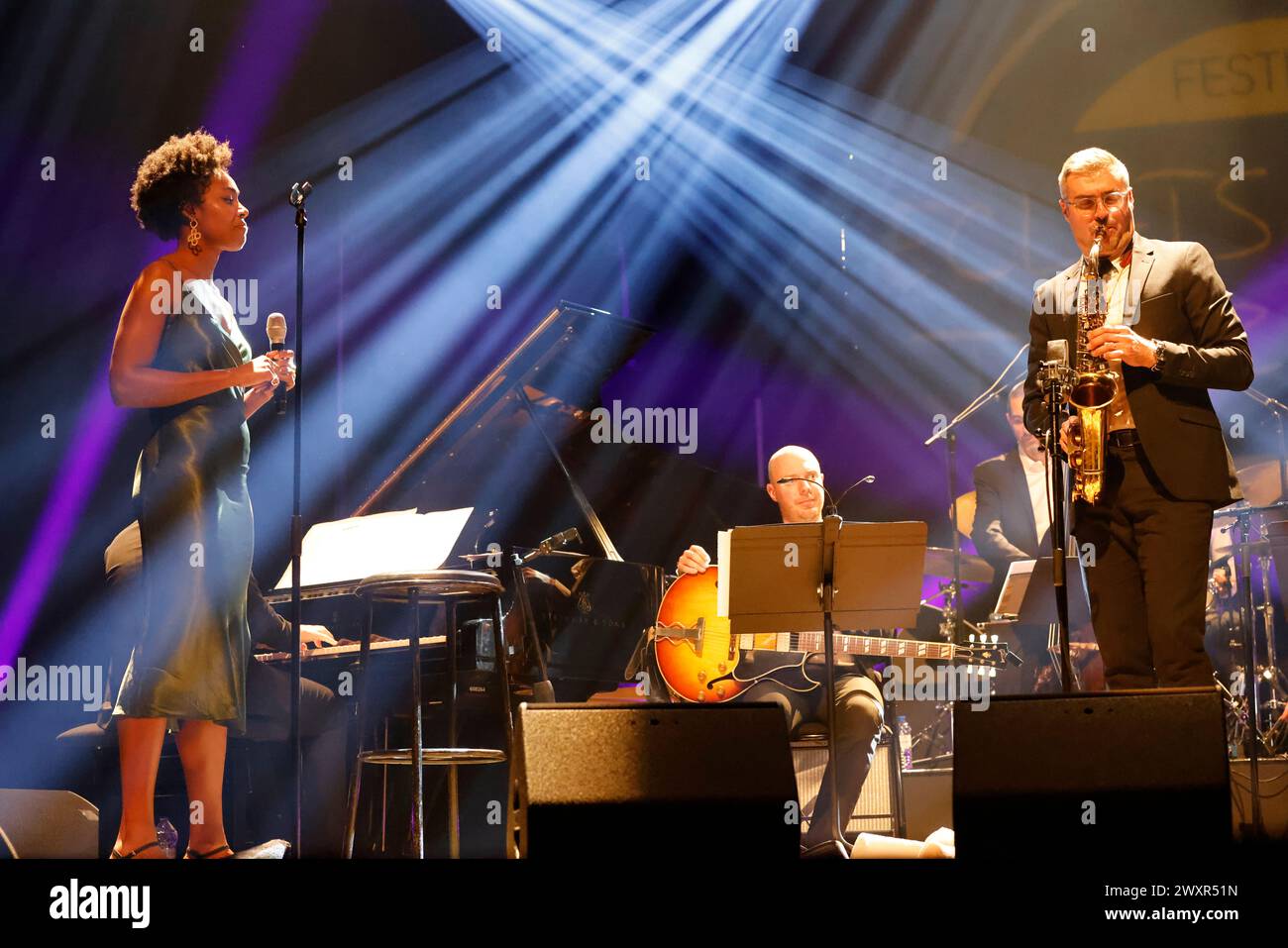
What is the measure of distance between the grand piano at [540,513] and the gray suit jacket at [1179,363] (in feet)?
6.85

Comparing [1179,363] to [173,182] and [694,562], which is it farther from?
[173,182]

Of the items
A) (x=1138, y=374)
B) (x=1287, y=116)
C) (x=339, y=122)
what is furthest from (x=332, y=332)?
(x=1287, y=116)

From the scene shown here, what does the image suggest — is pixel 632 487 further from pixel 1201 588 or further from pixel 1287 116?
pixel 1287 116

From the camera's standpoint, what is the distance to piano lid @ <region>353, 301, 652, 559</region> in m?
5.55

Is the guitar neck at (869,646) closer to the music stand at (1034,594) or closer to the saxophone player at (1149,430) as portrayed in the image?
the music stand at (1034,594)

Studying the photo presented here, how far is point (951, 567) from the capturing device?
6289mm

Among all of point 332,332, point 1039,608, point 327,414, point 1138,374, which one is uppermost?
point 332,332

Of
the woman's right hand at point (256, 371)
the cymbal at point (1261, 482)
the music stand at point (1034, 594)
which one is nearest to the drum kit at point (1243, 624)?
the cymbal at point (1261, 482)

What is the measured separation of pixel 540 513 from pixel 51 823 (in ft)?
7.46

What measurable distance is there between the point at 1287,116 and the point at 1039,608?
3.24 meters

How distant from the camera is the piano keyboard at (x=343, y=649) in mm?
5004

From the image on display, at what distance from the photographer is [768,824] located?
2449mm

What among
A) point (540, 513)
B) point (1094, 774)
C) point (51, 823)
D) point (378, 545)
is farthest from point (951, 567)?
point (51, 823)

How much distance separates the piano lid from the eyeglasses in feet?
7.45
